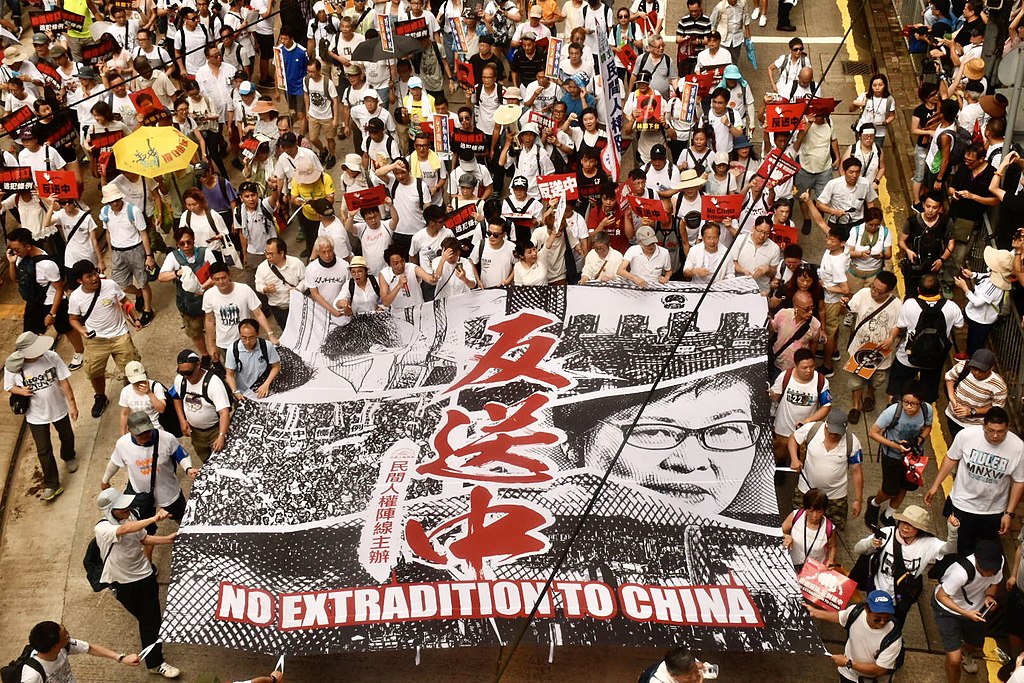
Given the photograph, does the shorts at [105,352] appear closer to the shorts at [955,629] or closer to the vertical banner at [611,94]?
the vertical banner at [611,94]

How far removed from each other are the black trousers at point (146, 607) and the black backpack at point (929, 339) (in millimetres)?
6948

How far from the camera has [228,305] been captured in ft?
40.5

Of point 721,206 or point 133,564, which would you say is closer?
point 133,564

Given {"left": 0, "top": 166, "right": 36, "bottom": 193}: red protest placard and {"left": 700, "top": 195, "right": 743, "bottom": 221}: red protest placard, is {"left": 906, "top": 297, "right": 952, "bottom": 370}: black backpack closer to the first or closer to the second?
{"left": 700, "top": 195, "right": 743, "bottom": 221}: red protest placard

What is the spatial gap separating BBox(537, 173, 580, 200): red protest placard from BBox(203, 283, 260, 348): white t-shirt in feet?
10.6

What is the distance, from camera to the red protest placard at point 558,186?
43.7 feet

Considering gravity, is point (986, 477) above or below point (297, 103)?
below

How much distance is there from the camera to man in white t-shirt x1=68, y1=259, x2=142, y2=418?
12.5m

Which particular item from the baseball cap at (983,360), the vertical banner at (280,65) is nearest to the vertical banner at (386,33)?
the vertical banner at (280,65)

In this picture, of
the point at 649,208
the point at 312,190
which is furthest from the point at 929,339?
the point at 312,190

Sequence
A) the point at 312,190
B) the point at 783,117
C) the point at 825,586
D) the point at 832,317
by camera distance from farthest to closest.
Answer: the point at 312,190
the point at 783,117
the point at 832,317
the point at 825,586

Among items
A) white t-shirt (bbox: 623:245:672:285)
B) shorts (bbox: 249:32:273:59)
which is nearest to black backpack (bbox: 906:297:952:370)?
white t-shirt (bbox: 623:245:672:285)

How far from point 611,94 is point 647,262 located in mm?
3806

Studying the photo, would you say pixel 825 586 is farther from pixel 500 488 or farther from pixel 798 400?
pixel 500 488
